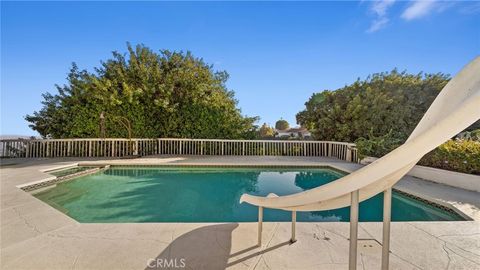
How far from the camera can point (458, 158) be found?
14.7 feet

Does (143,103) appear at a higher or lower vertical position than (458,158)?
higher

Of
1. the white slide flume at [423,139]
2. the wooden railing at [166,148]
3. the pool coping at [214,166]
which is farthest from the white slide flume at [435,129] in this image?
the wooden railing at [166,148]

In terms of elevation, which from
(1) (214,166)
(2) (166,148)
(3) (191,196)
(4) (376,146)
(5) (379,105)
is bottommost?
(3) (191,196)

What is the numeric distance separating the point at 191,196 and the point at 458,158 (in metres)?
5.71

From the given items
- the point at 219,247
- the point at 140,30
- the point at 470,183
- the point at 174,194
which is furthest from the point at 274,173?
the point at 140,30

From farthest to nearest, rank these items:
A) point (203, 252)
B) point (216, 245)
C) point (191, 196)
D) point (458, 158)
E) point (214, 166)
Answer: point (214, 166) < point (458, 158) < point (191, 196) < point (216, 245) < point (203, 252)

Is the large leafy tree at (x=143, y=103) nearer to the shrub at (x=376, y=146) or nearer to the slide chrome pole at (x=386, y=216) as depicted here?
the shrub at (x=376, y=146)

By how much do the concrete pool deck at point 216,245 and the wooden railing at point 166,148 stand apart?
593 cm

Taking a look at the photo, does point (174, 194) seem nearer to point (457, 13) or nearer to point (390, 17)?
point (390, 17)

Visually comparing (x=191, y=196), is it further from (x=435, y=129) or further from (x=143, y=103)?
(x=143, y=103)

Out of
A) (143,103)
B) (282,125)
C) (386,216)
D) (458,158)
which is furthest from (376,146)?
(282,125)

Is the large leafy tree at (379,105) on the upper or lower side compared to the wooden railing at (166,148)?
upper

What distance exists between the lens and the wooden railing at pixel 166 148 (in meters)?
8.22

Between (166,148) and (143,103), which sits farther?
(166,148)
